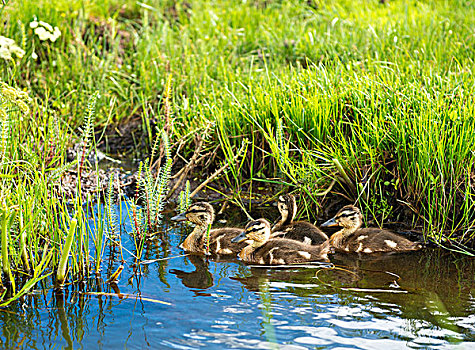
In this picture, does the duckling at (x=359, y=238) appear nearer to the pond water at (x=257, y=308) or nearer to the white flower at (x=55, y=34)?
the pond water at (x=257, y=308)

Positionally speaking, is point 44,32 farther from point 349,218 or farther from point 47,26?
point 349,218

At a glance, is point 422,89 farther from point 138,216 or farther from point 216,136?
point 138,216

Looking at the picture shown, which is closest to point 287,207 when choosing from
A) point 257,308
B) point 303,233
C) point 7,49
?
point 303,233

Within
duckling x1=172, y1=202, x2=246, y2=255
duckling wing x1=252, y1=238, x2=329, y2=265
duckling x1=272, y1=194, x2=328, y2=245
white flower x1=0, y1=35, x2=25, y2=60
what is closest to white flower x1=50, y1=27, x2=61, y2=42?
white flower x1=0, y1=35, x2=25, y2=60

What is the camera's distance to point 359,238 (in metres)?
5.25

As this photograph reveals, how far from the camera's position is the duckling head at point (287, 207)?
5.65 meters

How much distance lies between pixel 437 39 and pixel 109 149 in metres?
4.78

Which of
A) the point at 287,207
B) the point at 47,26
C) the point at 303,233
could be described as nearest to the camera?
the point at 303,233

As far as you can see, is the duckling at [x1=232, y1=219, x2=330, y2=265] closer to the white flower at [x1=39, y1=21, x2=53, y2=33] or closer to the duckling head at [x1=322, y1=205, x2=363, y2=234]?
the duckling head at [x1=322, y1=205, x2=363, y2=234]

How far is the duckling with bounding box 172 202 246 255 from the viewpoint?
5289 millimetres

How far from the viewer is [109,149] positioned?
313 inches

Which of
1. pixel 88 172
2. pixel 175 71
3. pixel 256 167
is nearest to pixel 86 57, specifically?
pixel 175 71

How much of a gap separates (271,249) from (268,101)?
6.22ft

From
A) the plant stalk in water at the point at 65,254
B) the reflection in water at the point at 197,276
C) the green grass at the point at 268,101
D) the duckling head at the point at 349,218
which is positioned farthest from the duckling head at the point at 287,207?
the plant stalk in water at the point at 65,254
